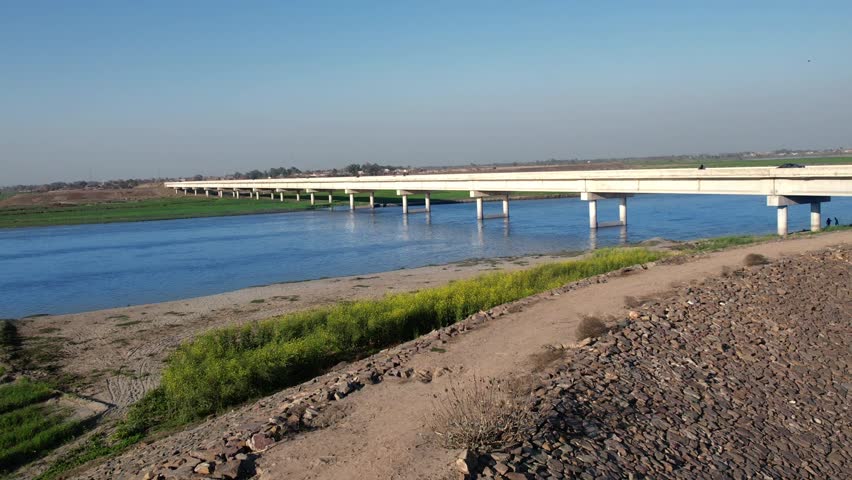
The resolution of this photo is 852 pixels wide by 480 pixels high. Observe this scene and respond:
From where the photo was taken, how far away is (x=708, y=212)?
217 ft

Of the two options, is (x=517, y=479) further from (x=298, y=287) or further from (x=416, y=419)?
(x=298, y=287)

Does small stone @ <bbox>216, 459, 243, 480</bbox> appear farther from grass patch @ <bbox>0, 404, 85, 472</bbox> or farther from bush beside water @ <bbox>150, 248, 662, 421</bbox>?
grass patch @ <bbox>0, 404, 85, 472</bbox>

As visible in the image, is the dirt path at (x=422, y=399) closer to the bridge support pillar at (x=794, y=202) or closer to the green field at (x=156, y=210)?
the bridge support pillar at (x=794, y=202)

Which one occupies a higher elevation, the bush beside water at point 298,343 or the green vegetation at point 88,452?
the bush beside water at point 298,343

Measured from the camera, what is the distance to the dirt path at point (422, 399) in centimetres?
812

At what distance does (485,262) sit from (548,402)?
88.4 ft

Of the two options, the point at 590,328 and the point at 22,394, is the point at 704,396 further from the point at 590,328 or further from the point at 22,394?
the point at 22,394

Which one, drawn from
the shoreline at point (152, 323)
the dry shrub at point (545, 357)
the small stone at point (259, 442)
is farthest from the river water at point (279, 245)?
the small stone at point (259, 442)

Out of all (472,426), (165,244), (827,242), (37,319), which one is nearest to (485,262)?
(827,242)

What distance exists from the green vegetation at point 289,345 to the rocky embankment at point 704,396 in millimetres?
5891

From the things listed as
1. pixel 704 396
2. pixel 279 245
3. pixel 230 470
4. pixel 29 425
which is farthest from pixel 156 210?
pixel 704 396

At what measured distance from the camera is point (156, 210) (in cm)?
10600

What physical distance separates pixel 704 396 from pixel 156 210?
106 meters

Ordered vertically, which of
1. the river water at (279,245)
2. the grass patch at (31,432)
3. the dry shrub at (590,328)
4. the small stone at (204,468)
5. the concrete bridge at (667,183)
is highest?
the concrete bridge at (667,183)
